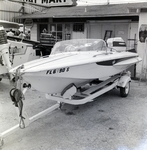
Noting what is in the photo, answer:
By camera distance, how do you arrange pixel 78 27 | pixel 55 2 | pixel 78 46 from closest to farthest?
pixel 78 46 → pixel 78 27 → pixel 55 2

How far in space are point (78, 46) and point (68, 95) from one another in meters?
1.63

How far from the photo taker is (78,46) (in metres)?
5.56

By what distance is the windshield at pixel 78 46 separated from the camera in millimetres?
5504

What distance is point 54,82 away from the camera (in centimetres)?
421

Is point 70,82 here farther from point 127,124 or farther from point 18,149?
point 18,149

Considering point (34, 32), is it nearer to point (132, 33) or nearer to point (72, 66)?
point (132, 33)

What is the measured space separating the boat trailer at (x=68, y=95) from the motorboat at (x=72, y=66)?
0.16m

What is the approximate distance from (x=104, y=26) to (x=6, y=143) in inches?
368

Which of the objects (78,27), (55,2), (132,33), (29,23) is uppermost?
(55,2)

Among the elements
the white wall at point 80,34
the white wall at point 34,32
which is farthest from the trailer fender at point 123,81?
the white wall at point 34,32

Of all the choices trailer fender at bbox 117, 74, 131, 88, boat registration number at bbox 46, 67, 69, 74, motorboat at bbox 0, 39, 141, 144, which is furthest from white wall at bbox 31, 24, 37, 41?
boat registration number at bbox 46, 67, 69, 74

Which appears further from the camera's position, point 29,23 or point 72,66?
point 29,23

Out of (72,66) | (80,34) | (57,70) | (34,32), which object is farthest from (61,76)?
(34,32)

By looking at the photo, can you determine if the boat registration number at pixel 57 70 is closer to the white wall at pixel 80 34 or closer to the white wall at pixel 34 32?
the white wall at pixel 80 34
